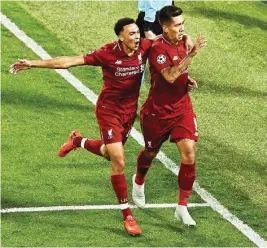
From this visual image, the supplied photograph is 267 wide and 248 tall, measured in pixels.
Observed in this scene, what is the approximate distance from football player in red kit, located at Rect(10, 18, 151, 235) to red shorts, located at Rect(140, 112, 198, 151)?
0.22 meters

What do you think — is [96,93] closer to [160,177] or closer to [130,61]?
[160,177]

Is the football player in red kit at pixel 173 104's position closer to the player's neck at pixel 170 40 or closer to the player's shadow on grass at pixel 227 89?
the player's neck at pixel 170 40

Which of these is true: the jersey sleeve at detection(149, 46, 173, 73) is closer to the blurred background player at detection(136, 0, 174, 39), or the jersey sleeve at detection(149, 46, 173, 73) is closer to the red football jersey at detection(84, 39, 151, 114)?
the red football jersey at detection(84, 39, 151, 114)

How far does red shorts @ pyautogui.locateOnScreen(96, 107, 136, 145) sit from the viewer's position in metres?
13.7

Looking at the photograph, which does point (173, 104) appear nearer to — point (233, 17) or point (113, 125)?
point (113, 125)

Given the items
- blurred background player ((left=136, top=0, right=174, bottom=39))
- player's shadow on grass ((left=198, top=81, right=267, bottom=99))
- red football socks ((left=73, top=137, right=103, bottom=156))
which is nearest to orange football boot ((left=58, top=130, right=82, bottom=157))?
red football socks ((left=73, top=137, right=103, bottom=156))

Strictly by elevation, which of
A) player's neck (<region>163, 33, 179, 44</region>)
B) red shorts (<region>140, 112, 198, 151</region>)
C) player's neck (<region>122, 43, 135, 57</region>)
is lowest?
red shorts (<region>140, 112, 198, 151</region>)

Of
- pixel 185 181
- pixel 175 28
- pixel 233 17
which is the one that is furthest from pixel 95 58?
pixel 233 17

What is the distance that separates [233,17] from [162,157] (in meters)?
7.44

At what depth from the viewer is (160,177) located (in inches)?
602

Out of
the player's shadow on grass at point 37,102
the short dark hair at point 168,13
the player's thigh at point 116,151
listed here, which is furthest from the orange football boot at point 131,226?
the player's shadow on grass at point 37,102

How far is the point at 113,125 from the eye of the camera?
1374 cm

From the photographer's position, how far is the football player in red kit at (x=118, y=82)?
13547 millimetres

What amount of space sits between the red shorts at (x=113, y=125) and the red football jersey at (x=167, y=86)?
1.14 feet
